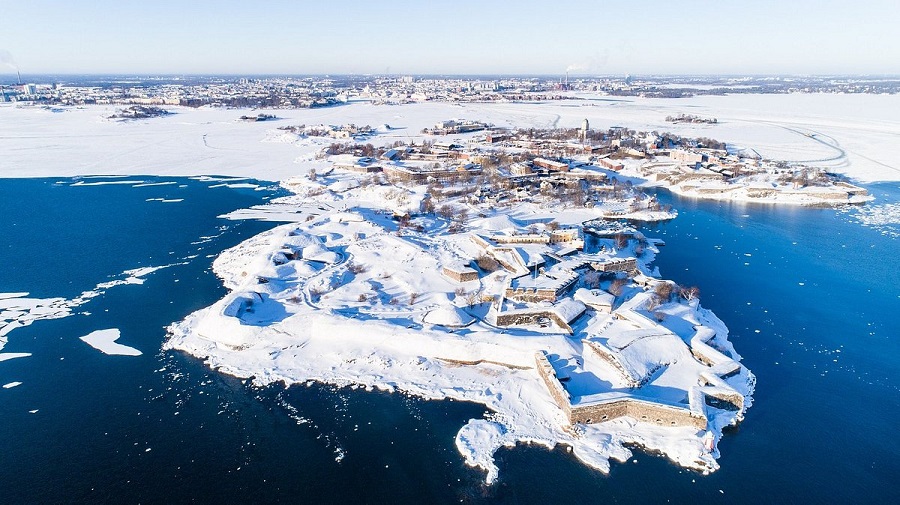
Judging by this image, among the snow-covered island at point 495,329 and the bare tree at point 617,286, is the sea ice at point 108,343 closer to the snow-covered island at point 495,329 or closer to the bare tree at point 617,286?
the snow-covered island at point 495,329

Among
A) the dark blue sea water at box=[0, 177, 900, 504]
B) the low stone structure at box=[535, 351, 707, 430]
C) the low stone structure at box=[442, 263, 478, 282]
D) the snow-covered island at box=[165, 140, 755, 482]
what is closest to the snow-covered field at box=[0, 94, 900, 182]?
the snow-covered island at box=[165, 140, 755, 482]

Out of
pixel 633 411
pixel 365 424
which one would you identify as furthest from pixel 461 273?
pixel 633 411

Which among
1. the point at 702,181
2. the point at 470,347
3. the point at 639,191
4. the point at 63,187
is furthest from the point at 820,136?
the point at 63,187

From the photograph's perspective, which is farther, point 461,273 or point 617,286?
point 461,273

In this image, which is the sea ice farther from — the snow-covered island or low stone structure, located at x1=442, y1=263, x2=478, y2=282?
low stone structure, located at x1=442, y1=263, x2=478, y2=282

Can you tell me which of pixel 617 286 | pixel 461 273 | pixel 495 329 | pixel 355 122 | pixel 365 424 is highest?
pixel 355 122

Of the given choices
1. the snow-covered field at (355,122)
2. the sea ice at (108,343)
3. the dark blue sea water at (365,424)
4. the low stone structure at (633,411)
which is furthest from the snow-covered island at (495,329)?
the snow-covered field at (355,122)

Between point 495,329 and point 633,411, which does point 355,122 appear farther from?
point 633,411
